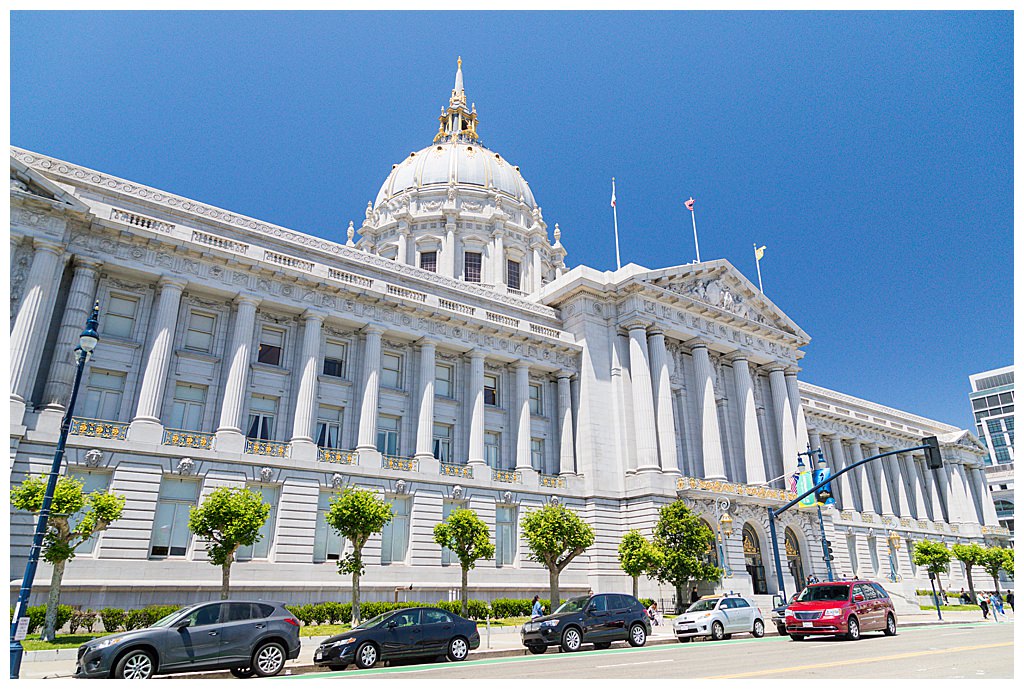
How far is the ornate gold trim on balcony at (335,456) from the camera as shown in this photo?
33094mm

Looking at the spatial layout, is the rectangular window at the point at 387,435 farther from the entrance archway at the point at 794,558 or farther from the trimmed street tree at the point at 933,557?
the trimmed street tree at the point at 933,557

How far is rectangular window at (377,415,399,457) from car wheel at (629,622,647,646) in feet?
57.3

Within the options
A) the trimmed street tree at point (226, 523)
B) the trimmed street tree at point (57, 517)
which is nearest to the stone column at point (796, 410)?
the trimmed street tree at point (226, 523)

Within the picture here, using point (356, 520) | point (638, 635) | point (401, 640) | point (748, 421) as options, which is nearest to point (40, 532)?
point (401, 640)

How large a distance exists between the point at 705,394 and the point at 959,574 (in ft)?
139

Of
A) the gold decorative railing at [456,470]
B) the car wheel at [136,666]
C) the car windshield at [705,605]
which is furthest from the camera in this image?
the gold decorative railing at [456,470]

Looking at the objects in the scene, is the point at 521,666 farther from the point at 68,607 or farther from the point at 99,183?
the point at 99,183

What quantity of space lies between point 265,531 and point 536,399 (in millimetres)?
18825

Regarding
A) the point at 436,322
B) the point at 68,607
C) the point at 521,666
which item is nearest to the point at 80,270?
the point at 68,607

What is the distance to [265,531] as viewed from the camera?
100 feet

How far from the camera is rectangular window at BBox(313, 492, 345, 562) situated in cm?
3189

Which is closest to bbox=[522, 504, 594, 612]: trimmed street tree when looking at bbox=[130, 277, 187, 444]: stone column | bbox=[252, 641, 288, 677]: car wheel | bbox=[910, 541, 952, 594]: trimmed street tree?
bbox=[130, 277, 187, 444]: stone column

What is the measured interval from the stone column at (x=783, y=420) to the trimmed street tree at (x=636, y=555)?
766 inches
